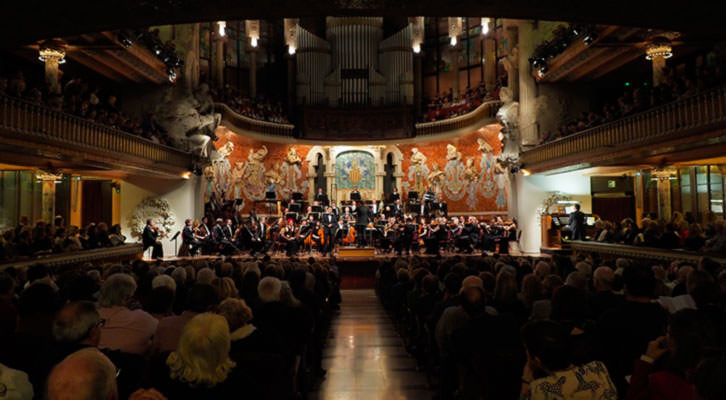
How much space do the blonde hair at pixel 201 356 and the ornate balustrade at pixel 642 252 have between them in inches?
299

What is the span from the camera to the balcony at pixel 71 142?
9.09m

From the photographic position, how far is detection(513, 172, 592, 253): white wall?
17.3 metres

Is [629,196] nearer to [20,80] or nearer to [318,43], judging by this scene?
[318,43]

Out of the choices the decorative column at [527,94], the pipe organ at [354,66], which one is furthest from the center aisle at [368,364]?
the pipe organ at [354,66]

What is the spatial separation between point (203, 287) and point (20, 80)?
8355mm

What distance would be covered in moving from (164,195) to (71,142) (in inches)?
237

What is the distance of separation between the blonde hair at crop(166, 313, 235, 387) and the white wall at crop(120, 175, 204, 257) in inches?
592

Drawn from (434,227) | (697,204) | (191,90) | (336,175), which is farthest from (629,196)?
(191,90)

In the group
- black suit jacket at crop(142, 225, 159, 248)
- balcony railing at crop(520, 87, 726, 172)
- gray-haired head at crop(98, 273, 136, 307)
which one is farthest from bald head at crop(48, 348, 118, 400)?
black suit jacket at crop(142, 225, 159, 248)

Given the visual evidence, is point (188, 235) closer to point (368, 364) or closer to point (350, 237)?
point (350, 237)

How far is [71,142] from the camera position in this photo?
1062 cm

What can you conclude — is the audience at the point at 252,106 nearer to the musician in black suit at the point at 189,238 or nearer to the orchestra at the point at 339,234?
the orchestra at the point at 339,234

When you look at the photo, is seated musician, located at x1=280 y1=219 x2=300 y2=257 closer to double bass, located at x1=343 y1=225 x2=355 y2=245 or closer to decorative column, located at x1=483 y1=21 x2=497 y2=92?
double bass, located at x1=343 y1=225 x2=355 y2=245

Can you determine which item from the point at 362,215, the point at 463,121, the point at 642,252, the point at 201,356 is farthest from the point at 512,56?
the point at 201,356
